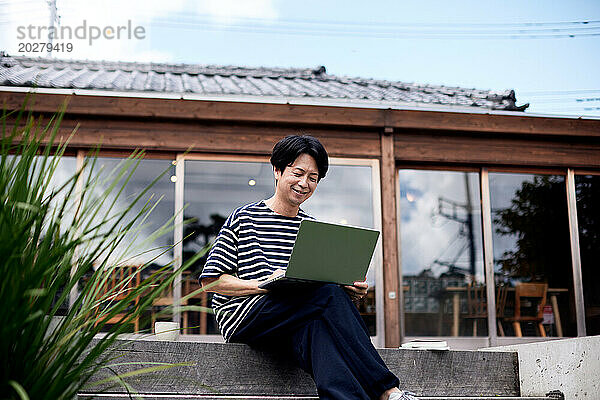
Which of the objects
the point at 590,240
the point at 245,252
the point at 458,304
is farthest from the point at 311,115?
the point at 245,252

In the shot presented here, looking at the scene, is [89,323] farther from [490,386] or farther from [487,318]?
[487,318]

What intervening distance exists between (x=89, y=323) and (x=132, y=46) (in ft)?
64.0

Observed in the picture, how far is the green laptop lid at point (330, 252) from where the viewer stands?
2.27m

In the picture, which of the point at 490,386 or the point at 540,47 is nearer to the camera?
the point at 490,386

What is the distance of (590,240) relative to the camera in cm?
677

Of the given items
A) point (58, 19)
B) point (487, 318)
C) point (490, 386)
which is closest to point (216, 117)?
point (487, 318)

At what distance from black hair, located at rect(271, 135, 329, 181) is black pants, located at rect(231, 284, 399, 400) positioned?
0.57 m

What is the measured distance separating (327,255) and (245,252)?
1.57 feet

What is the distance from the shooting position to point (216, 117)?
19.0ft

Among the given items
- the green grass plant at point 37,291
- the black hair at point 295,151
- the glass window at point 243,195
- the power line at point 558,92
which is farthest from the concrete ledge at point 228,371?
the power line at point 558,92

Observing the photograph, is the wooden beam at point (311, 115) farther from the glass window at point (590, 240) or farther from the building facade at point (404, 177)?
the glass window at point (590, 240)

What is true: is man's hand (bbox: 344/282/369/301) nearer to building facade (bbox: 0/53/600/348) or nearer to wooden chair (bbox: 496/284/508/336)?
building facade (bbox: 0/53/600/348)

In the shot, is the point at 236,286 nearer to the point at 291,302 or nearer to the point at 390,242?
the point at 291,302

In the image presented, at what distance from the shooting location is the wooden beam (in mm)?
5641
